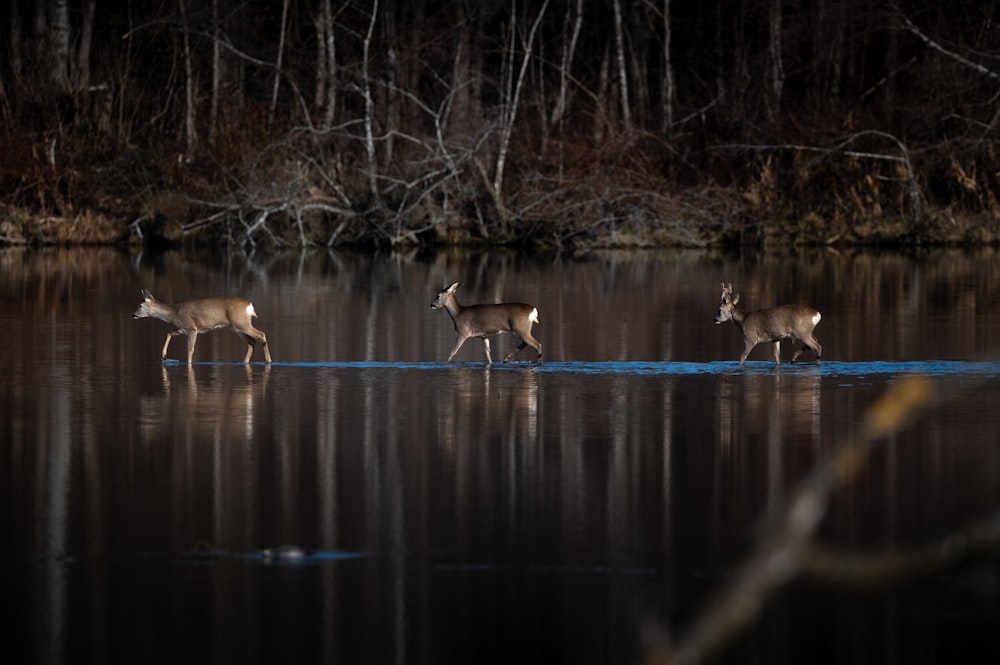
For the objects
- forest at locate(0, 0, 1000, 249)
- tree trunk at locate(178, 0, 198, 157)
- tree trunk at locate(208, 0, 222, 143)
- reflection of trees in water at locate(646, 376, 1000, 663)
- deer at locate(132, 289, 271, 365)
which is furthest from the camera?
tree trunk at locate(178, 0, 198, 157)

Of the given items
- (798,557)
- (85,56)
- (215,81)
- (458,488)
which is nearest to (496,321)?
(458,488)

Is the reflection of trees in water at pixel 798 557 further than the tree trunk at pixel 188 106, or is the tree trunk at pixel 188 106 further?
the tree trunk at pixel 188 106

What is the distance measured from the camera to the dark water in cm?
684

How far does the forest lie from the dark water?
16.1 metres

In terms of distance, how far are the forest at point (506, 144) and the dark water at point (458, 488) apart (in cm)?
1611

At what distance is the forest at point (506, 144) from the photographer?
37062mm

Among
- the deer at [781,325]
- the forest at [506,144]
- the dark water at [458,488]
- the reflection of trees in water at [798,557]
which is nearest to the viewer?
the reflection of trees in water at [798,557]

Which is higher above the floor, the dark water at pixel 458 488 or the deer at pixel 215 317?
the deer at pixel 215 317

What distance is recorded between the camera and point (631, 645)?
6.58 metres

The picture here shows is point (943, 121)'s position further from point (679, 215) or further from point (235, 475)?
point (235, 475)

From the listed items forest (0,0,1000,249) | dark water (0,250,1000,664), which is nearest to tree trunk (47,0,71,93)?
forest (0,0,1000,249)

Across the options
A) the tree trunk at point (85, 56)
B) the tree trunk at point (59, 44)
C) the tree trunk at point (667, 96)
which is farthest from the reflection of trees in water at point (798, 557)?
the tree trunk at point (59, 44)

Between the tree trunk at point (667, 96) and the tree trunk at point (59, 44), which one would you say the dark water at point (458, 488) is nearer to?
the tree trunk at point (667, 96)

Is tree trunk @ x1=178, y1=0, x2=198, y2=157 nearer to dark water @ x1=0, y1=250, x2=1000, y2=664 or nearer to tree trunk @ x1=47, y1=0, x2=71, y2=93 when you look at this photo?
tree trunk @ x1=47, y1=0, x2=71, y2=93
